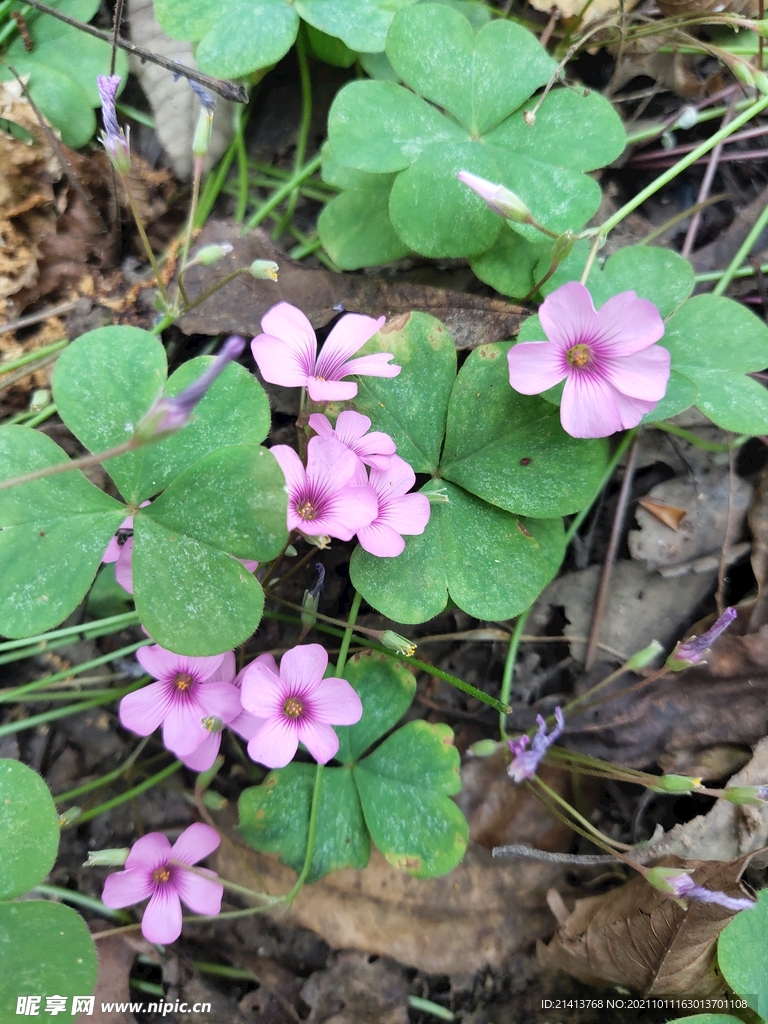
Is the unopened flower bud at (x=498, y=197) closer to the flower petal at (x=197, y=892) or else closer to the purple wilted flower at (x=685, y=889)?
the purple wilted flower at (x=685, y=889)

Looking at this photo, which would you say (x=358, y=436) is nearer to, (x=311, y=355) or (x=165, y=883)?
(x=311, y=355)

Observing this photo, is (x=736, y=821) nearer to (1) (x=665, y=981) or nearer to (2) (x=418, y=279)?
(1) (x=665, y=981)

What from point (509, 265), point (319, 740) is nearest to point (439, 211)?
point (509, 265)

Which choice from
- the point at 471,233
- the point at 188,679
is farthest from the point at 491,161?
the point at 188,679

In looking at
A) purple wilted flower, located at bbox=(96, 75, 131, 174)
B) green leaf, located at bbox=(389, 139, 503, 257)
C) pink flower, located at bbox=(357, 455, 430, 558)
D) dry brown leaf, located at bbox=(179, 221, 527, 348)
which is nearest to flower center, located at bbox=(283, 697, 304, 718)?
pink flower, located at bbox=(357, 455, 430, 558)

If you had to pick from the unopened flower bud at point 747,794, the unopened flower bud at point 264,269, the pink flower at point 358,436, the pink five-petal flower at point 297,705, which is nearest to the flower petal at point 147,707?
the pink five-petal flower at point 297,705
